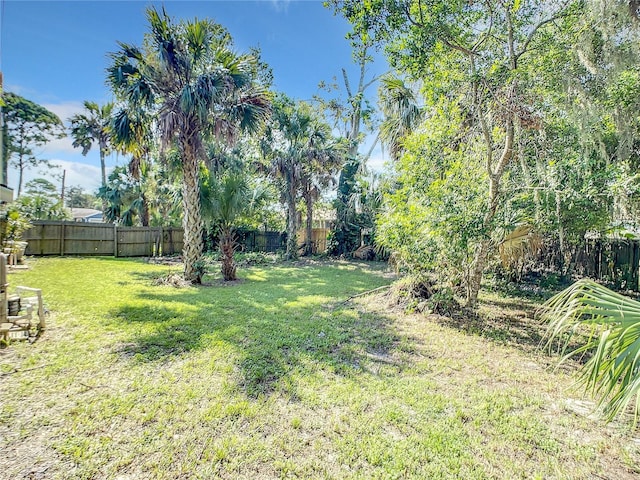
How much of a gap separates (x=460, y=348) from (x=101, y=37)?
10.8 meters

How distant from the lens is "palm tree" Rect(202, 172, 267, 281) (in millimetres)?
8344

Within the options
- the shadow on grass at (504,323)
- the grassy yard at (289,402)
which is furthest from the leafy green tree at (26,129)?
the shadow on grass at (504,323)

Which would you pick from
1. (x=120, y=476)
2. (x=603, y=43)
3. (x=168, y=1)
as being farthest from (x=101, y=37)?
(x=603, y=43)

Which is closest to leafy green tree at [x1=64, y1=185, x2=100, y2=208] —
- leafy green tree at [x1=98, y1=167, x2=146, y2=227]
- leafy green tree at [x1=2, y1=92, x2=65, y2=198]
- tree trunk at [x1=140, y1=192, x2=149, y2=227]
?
leafy green tree at [x1=2, y1=92, x2=65, y2=198]

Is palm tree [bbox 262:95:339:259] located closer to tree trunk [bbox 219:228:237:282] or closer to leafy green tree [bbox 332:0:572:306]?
tree trunk [bbox 219:228:237:282]

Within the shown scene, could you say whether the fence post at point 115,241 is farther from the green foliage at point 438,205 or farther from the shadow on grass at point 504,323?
the shadow on grass at point 504,323

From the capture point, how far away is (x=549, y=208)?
4.54 m

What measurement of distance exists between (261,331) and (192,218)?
459 cm

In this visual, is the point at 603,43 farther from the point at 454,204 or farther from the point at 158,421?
the point at 158,421

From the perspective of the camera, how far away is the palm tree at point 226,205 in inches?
328

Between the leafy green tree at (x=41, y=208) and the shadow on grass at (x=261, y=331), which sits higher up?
the leafy green tree at (x=41, y=208)

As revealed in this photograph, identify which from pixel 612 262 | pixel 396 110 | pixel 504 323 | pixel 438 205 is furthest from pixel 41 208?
pixel 612 262

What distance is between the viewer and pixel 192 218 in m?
7.89

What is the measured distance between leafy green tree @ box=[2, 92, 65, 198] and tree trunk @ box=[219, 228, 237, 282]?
70.6 feet
